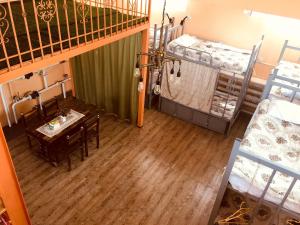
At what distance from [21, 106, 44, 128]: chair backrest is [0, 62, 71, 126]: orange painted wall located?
1.61 feet

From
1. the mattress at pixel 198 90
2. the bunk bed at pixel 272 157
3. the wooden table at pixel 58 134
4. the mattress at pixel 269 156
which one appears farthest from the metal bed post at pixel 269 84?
the wooden table at pixel 58 134

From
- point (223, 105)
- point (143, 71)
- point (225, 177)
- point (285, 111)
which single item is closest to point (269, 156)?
point (225, 177)

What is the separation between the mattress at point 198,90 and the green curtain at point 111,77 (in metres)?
0.91

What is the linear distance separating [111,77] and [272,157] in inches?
136

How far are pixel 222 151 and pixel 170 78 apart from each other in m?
1.85

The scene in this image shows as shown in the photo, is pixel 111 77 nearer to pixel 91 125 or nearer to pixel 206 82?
pixel 91 125

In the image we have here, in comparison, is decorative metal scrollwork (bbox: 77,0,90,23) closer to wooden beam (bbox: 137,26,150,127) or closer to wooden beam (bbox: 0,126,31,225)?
wooden beam (bbox: 137,26,150,127)

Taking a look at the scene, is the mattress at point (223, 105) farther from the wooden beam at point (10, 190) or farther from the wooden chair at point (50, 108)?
the wooden beam at point (10, 190)

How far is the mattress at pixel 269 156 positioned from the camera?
116 inches

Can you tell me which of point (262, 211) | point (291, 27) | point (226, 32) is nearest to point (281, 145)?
point (262, 211)

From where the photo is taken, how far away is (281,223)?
3197mm

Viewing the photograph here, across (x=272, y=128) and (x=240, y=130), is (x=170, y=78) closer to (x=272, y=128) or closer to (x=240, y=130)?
(x=240, y=130)

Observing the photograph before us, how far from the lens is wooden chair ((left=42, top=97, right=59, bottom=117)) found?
16.8 feet

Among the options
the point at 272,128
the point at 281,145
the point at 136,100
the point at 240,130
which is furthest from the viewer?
the point at 240,130
